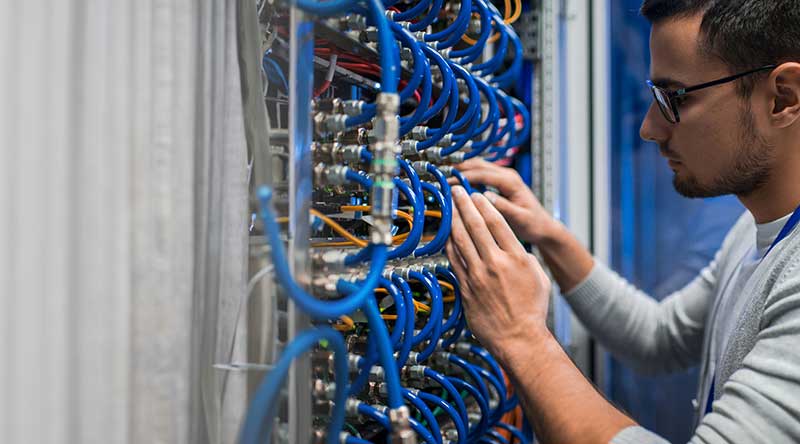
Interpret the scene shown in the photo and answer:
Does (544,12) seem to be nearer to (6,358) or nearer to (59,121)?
(59,121)

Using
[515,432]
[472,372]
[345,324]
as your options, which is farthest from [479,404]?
[345,324]

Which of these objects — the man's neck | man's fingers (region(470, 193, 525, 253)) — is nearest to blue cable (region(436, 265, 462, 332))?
man's fingers (region(470, 193, 525, 253))

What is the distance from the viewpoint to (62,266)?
0.55 metres

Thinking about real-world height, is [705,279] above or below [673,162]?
below

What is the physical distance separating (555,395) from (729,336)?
1.22 ft

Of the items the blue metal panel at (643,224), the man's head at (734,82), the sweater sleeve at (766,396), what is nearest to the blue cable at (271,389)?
the sweater sleeve at (766,396)

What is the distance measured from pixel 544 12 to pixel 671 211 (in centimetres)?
74

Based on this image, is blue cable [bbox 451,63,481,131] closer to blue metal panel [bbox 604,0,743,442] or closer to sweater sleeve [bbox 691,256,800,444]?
sweater sleeve [bbox 691,256,800,444]

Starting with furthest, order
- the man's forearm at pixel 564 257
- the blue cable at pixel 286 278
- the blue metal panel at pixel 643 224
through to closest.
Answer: the blue metal panel at pixel 643 224, the man's forearm at pixel 564 257, the blue cable at pixel 286 278

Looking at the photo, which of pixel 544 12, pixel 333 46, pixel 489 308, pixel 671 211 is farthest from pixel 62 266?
pixel 671 211

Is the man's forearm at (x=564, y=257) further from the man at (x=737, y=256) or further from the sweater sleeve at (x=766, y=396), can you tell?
the sweater sleeve at (x=766, y=396)

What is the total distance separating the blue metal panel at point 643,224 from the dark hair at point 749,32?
0.80m

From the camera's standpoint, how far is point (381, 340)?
652 millimetres

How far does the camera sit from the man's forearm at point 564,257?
4.53 ft
